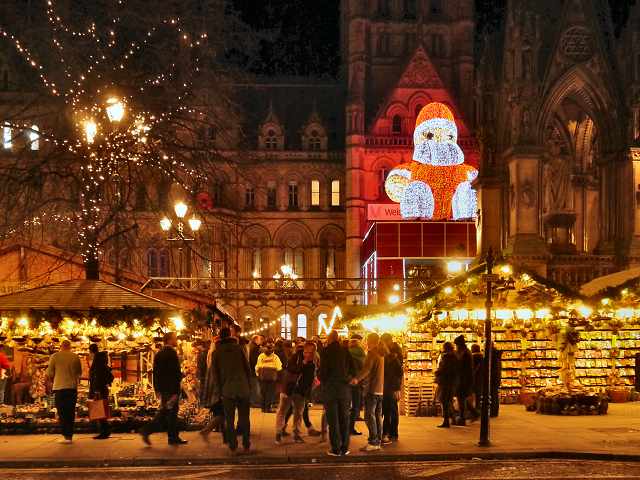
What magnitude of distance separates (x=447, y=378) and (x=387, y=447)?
4042 millimetres

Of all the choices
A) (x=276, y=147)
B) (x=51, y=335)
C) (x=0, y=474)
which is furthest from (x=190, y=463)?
(x=276, y=147)

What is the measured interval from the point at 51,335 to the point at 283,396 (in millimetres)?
6206

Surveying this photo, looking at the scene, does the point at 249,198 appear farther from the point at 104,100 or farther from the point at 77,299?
the point at 77,299

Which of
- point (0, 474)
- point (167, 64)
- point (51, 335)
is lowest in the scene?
point (0, 474)

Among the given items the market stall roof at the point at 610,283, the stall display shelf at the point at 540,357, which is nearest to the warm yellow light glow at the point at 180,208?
the stall display shelf at the point at 540,357

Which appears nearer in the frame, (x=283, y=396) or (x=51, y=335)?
(x=283, y=396)

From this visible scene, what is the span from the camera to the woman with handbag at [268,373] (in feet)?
86.6

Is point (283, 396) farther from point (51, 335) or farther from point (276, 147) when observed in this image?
point (276, 147)

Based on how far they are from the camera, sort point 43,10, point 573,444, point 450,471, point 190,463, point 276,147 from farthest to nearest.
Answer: point 276,147, point 43,10, point 573,444, point 190,463, point 450,471

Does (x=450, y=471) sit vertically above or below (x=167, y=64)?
below

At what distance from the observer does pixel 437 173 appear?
58.0 m

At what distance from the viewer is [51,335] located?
2330 cm

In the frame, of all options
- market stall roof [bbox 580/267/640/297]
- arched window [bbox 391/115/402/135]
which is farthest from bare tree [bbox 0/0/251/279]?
arched window [bbox 391/115/402/135]

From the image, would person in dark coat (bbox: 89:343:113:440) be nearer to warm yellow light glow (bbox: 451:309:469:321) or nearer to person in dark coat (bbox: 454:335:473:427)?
person in dark coat (bbox: 454:335:473:427)
